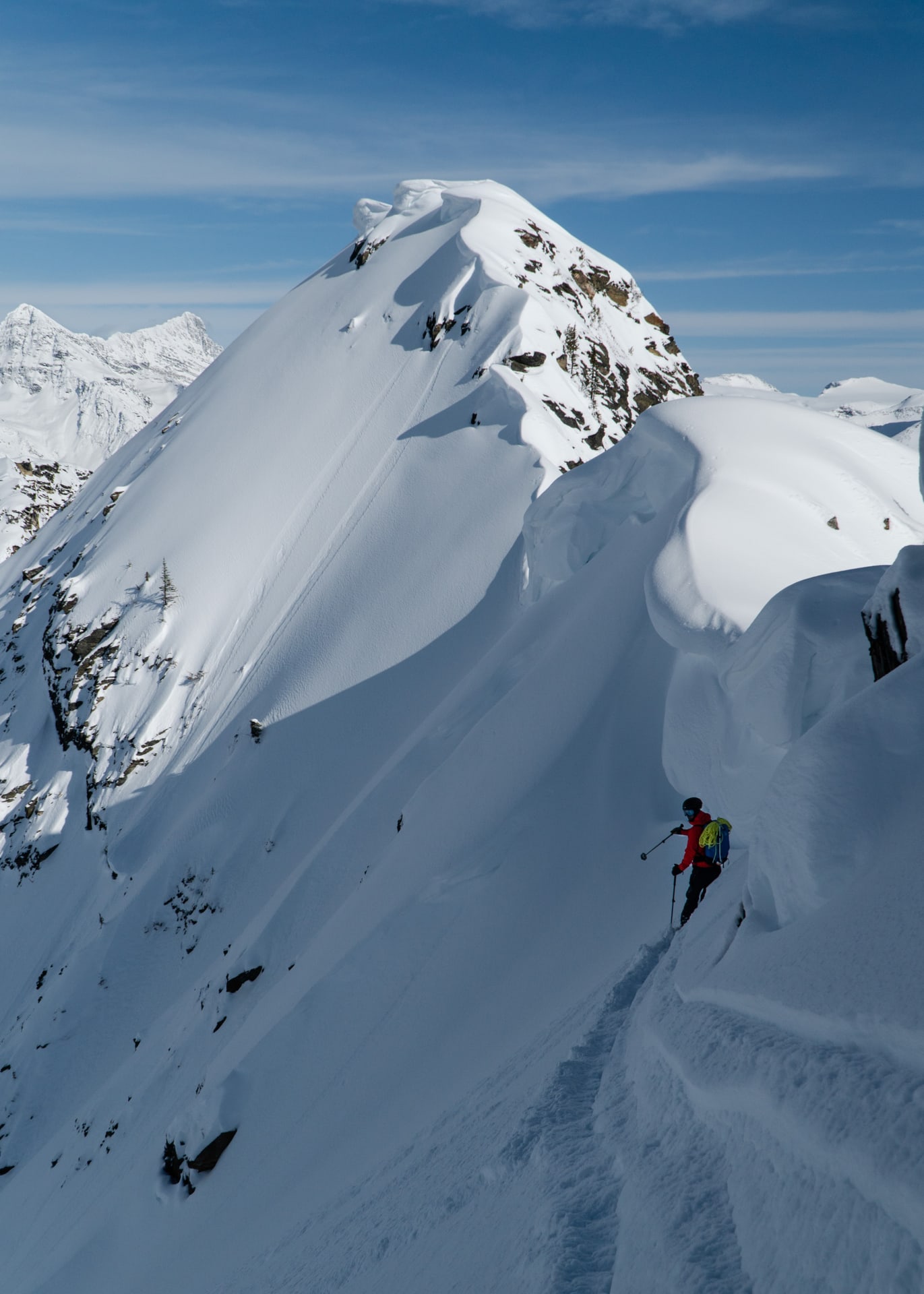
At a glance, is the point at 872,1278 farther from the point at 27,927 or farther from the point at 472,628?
the point at 27,927

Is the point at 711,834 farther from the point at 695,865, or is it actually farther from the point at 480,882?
the point at 480,882

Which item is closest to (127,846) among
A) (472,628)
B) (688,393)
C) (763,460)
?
(472,628)

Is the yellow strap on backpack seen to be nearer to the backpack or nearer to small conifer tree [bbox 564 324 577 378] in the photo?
the backpack

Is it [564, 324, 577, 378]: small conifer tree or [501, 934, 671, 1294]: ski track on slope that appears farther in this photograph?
[564, 324, 577, 378]: small conifer tree

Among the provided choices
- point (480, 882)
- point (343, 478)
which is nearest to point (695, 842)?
point (480, 882)

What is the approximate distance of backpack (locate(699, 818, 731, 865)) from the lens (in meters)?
7.95

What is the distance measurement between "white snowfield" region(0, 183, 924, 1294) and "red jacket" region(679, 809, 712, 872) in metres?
0.37

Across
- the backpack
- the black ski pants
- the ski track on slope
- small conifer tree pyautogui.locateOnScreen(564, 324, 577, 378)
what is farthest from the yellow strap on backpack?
→ small conifer tree pyautogui.locateOnScreen(564, 324, 577, 378)

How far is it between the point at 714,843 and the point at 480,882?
430 centimetres

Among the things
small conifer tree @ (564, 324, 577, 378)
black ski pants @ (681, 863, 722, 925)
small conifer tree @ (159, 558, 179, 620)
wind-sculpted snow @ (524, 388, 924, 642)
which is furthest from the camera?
small conifer tree @ (564, 324, 577, 378)

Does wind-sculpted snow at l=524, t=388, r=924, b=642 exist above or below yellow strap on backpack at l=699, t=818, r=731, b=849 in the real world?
above

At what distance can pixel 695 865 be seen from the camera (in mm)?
8039

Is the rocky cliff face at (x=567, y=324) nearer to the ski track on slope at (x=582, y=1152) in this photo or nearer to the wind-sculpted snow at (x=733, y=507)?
the wind-sculpted snow at (x=733, y=507)

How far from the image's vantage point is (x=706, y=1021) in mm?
5016
